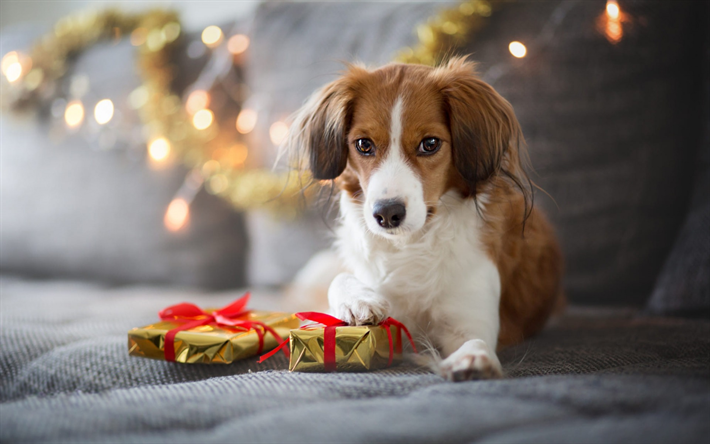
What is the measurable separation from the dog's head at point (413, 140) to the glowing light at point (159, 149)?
112 centimetres

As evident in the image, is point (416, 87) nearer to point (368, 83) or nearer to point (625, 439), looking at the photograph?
point (368, 83)

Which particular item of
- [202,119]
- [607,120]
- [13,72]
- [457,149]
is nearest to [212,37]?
[202,119]

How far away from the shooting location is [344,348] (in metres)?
0.90

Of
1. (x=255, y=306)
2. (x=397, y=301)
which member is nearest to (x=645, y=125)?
(x=397, y=301)

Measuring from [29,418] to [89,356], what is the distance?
0.36 meters

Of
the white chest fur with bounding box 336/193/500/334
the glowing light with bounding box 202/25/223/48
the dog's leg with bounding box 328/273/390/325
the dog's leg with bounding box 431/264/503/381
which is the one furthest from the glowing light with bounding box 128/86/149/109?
the dog's leg with bounding box 431/264/503/381

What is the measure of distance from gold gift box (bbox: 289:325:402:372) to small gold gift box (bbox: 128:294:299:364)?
0.16 m

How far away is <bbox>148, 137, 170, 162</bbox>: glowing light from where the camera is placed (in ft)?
6.60

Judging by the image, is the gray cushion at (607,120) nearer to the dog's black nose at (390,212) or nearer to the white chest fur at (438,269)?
the white chest fur at (438,269)

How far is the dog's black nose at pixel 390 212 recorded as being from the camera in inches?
36.4

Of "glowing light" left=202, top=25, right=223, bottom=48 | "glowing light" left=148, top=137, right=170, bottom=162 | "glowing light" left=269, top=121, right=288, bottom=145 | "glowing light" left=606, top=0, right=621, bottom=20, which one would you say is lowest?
"glowing light" left=148, top=137, right=170, bottom=162

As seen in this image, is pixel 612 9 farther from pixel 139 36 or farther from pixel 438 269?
pixel 139 36

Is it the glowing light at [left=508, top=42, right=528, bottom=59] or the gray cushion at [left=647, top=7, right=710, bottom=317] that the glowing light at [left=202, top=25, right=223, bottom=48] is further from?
the gray cushion at [left=647, top=7, right=710, bottom=317]

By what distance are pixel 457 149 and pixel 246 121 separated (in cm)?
122
